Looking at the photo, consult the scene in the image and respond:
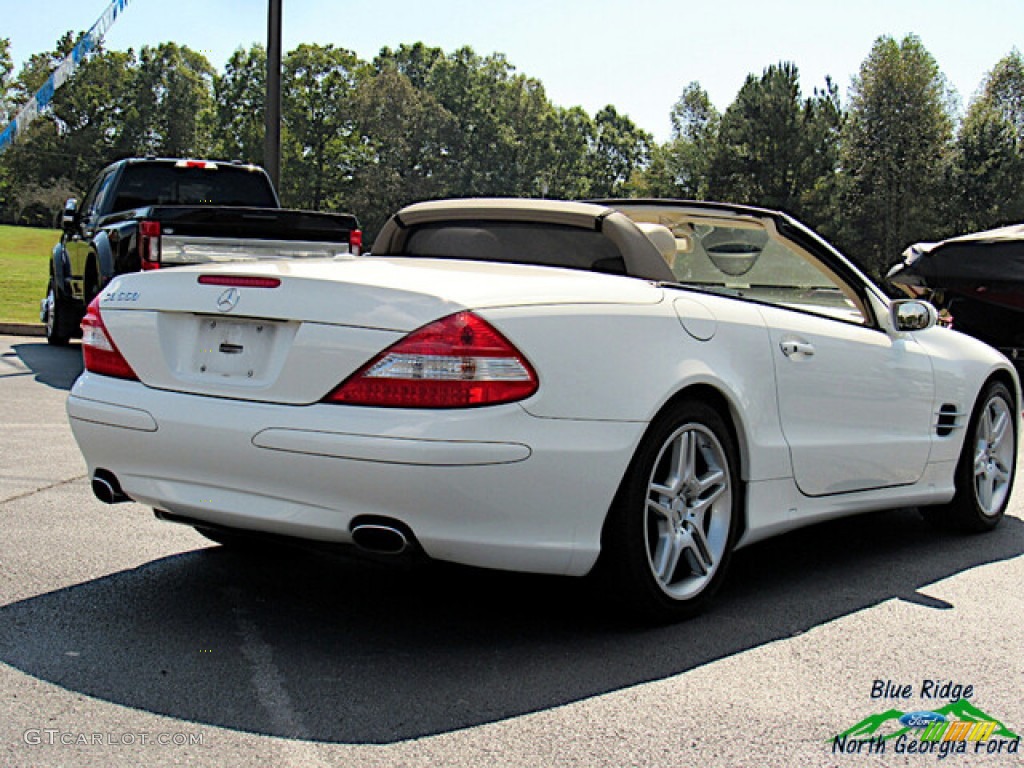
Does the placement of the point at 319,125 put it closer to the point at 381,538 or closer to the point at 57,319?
the point at 57,319

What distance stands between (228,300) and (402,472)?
0.87 meters

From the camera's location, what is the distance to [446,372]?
3461mm

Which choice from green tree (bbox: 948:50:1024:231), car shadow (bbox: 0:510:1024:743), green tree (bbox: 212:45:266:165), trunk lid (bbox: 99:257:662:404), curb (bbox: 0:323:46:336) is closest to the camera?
car shadow (bbox: 0:510:1024:743)

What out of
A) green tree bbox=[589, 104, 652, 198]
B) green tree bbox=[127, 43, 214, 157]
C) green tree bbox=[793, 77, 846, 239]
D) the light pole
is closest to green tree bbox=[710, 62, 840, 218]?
green tree bbox=[793, 77, 846, 239]

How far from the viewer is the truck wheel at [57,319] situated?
47.5ft

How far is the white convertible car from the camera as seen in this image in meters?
3.47

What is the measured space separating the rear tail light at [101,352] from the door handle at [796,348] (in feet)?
7.38

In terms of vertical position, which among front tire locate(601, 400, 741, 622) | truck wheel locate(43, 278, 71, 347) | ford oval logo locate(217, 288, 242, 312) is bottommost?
truck wheel locate(43, 278, 71, 347)

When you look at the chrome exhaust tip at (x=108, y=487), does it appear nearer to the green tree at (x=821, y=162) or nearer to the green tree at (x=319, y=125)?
the green tree at (x=821, y=162)

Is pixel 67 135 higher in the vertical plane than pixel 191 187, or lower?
higher

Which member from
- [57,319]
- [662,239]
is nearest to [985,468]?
[662,239]

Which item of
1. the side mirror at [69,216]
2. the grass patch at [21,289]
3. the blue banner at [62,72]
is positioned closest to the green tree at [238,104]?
the grass patch at [21,289]

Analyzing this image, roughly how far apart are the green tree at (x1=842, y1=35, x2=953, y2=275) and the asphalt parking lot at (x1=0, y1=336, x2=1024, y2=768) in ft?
234

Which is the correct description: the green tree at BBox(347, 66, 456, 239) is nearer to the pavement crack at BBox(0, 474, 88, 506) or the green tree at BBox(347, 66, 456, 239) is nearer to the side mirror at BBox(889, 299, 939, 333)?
the pavement crack at BBox(0, 474, 88, 506)
